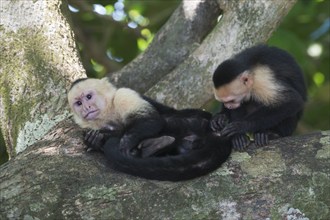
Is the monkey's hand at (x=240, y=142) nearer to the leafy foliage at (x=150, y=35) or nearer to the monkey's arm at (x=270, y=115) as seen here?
the monkey's arm at (x=270, y=115)

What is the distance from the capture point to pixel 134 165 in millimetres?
2383

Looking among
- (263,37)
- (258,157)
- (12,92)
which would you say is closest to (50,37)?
(12,92)

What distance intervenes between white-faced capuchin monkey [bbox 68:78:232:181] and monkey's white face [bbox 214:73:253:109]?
0.14 meters

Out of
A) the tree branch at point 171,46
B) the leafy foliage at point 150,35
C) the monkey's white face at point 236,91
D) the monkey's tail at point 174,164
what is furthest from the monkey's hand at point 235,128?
the leafy foliage at point 150,35

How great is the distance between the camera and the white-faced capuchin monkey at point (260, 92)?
9.97ft

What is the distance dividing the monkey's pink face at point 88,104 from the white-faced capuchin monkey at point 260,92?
2.02ft

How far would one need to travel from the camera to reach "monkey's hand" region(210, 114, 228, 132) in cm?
309

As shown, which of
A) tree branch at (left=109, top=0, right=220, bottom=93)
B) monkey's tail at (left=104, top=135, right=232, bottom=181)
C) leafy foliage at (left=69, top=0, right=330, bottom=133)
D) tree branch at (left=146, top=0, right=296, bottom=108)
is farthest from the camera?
leafy foliage at (left=69, top=0, right=330, bottom=133)

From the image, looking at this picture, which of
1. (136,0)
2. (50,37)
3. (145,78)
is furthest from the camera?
(136,0)

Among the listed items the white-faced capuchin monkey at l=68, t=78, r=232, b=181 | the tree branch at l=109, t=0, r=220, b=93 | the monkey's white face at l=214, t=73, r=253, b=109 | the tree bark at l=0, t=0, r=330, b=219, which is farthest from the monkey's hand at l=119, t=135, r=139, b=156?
the tree branch at l=109, t=0, r=220, b=93

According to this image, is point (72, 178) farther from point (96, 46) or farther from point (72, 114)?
point (96, 46)

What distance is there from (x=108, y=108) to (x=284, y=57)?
0.98 m

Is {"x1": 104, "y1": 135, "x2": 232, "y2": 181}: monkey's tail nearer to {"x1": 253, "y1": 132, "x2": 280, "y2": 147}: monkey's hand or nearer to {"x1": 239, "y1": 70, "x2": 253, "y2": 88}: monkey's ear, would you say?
{"x1": 253, "y1": 132, "x2": 280, "y2": 147}: monkey's hand

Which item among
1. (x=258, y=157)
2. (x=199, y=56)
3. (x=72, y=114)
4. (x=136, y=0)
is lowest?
(x=258, y=157)
